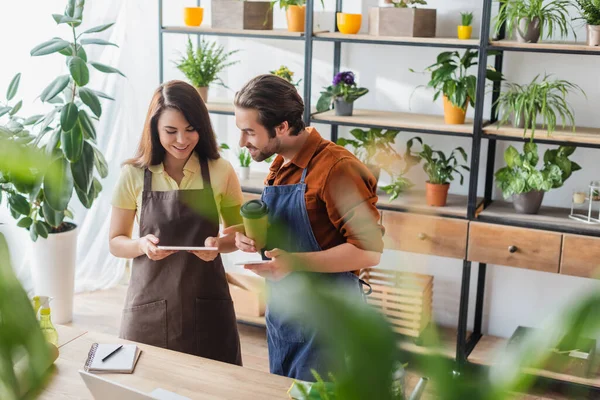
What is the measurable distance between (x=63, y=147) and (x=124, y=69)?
3.94 feet

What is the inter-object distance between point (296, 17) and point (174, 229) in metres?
1.76

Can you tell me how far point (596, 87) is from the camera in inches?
136

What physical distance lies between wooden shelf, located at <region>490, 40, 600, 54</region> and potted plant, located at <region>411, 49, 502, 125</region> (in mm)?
180

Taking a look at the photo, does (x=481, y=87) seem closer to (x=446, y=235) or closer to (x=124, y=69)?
(x=446, y=235)

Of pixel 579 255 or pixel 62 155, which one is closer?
pixel 579 255

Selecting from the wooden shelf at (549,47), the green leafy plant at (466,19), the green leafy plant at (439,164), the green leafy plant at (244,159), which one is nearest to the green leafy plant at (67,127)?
the green leafy plant at (244,159)

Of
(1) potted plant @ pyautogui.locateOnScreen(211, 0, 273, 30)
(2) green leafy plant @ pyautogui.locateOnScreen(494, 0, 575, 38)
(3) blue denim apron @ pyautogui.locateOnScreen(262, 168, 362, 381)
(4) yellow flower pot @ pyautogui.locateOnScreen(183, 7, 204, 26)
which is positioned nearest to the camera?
(3) blue denim apron @ pyautogui.locateOnScreen(262, 168, 362, 381)

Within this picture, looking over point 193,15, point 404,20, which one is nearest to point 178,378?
point 404,20

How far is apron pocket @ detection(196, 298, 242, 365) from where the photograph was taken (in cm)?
231

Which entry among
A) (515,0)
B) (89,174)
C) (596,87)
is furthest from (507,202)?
(89,174)

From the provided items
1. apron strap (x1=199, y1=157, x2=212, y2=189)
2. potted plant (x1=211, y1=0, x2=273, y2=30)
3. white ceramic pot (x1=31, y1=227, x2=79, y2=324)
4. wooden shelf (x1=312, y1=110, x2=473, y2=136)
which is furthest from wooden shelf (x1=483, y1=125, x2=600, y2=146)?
white ceramic pot (x1=31, y1=227, x2=79, y2=324)

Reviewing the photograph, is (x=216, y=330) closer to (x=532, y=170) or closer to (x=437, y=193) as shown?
(x=437, y=193)

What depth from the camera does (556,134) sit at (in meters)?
3.26

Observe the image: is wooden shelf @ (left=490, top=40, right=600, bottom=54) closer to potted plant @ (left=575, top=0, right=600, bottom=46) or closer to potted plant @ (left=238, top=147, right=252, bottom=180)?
potted plant @ (left=575, top=0, right=600, bottom=46)
